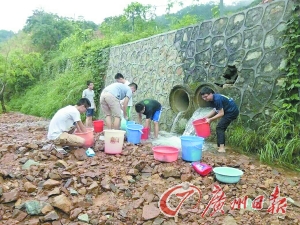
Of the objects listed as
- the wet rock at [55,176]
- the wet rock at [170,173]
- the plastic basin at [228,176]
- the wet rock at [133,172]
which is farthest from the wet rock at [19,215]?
the plastic basin at [228,176]

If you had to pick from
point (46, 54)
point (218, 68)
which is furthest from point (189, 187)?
point (46, 54)

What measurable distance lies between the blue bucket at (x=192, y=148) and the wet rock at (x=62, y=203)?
1.96 m

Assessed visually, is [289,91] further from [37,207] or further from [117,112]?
[37,207]

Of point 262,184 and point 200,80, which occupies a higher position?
point 200,80

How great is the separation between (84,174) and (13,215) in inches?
38.8

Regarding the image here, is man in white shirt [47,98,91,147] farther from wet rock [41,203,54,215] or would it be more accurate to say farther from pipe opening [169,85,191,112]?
pipe opening [169,85,191,112]

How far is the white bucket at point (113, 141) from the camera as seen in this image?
4.35 m

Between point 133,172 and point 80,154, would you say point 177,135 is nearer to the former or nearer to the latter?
point 80,154

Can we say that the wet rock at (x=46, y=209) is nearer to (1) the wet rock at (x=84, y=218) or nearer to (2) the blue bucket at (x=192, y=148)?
(1) the wet rock at (x=84, y=218)

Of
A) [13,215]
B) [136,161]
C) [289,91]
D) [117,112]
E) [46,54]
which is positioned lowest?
[13,215]

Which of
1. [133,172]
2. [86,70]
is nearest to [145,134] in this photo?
[133,172]


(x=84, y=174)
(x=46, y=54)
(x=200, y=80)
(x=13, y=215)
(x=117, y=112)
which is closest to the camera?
(x=13, y=215)

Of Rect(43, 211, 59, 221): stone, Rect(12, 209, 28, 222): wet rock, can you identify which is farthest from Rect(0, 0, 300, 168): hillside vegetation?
Rect(12, 209, 28, 222): wet rock

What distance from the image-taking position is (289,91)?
15.3ft
